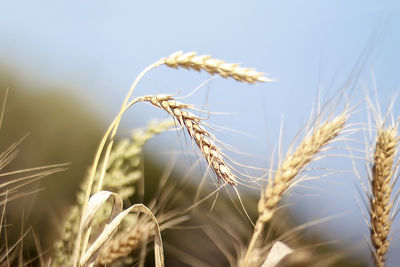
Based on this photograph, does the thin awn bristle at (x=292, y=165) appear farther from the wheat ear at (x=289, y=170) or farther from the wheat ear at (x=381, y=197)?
the wheat ear at (x=381, y=197)

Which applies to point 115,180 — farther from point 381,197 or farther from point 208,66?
point 381,197

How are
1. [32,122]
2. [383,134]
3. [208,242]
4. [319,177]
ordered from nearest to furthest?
1. [319,177]
2. [383,134]
3. [208,242]
4. [32,122]

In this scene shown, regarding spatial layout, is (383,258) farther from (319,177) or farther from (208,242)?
(208,242)

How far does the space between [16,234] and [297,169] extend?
1.78 m

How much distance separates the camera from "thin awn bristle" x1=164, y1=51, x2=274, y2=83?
3.17ft

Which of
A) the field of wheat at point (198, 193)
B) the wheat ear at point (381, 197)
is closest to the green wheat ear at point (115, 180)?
the field of wheat at point (198, 193)

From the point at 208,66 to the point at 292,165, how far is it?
0.30m

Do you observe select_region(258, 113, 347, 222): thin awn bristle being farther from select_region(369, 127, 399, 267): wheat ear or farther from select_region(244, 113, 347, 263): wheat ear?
select_region(369, 127, 399, 267): wheat ear

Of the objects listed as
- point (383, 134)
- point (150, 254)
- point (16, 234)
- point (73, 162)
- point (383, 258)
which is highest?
point (383, 134)

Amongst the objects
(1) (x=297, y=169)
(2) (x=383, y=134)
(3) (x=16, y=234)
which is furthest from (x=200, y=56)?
(3) (x=16, y=234)

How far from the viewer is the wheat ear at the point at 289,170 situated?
1051mm

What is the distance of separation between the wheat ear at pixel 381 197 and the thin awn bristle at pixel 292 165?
7.1 inches

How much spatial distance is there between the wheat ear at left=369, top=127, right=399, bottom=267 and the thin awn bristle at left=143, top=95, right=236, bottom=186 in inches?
20.7

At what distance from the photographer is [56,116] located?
365 cm
